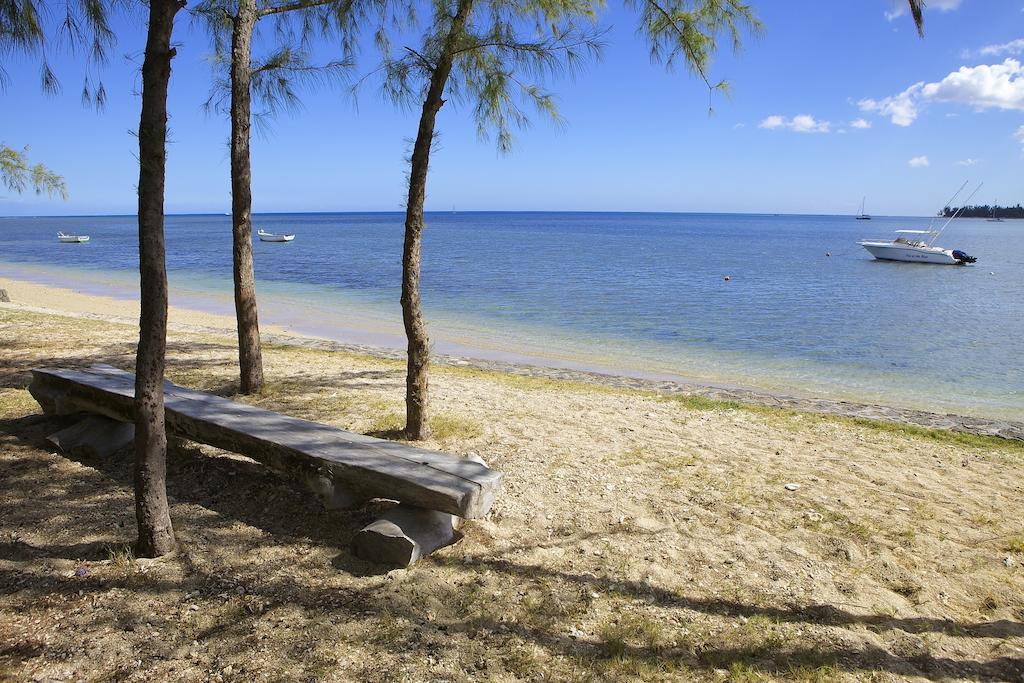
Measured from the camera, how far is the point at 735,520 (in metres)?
4.28

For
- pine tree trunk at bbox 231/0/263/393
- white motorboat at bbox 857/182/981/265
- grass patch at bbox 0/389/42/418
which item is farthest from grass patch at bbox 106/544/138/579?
white motorboat at bbox 857/182/981/265

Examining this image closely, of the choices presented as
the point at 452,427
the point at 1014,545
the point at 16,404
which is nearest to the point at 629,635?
the point at 1014,545

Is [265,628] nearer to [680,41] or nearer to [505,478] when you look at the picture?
[505,478]

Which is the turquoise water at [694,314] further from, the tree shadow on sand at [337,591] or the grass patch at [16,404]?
the tree shadow on sand at [337,591]

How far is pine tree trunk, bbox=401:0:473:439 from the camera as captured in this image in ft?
16.8

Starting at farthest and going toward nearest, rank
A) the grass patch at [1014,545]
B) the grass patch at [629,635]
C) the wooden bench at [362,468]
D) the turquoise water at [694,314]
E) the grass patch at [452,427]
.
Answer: the turquoise water at [694,314] < the grass patch at [452,427] < the grass patch at [1014,545] < the wooden bench at [362,468] < the grass patch at [629,635]

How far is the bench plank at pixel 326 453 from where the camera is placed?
3520 millimetres

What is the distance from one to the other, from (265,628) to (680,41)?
517 centimetres

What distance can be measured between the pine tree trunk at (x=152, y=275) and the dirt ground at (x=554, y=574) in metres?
0.43

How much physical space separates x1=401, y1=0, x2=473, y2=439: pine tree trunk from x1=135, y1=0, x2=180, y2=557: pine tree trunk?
7.23 feet

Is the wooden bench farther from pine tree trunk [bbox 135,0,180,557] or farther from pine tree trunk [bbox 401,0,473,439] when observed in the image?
pine tree trunk [bbox 401,0,473,439]

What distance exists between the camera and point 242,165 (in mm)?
6449

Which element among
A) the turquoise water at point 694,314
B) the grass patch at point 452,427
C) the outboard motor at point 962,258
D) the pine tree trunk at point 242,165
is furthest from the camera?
the outboard motor at point 962,258

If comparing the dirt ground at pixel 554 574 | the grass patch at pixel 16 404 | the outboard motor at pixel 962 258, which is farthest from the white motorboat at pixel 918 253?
the grass patch at pixel 16 404
